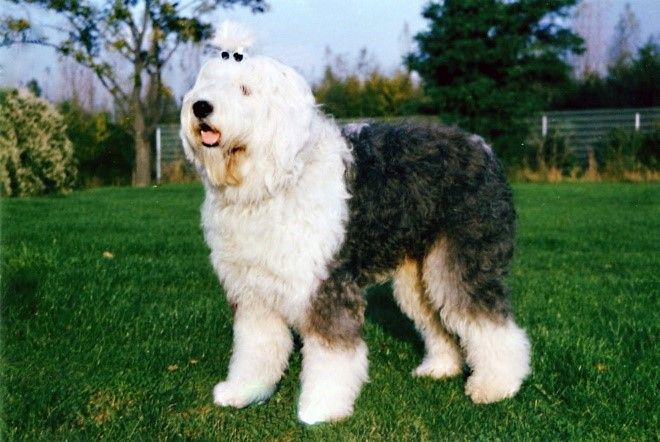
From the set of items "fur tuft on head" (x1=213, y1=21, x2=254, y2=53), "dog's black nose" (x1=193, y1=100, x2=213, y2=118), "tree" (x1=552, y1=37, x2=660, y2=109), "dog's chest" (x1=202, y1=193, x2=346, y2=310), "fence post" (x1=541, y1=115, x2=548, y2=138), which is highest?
"tree" (x1=552, y1=37, x2=660, y2=109)

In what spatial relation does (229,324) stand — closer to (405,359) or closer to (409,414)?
(405,359)

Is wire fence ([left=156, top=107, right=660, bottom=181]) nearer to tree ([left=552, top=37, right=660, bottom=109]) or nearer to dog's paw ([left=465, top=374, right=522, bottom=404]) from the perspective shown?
tree ([left=552, top=37, right=660, bottom=109])

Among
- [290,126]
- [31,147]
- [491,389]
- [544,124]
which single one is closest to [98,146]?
[31,147]

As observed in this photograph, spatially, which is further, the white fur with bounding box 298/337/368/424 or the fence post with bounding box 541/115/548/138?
the fence post with bounding box 541/115/548/138

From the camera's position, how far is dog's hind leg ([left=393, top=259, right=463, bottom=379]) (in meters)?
5.13

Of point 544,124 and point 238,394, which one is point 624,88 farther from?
point 238,394

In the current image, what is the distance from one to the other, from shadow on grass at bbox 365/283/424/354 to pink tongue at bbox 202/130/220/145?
2.46 metres

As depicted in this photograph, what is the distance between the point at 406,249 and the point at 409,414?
3.00 ft

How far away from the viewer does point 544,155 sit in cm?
2527

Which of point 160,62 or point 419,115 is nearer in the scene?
point 160,62

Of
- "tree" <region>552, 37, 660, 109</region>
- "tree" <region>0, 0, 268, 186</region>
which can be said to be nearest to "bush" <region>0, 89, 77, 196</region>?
"tree" <region>0, 0, 268, 186</region>

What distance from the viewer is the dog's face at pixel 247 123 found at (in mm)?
3887

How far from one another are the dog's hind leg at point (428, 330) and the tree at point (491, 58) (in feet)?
68.0

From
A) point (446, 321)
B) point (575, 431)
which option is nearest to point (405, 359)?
point (446, 321)
